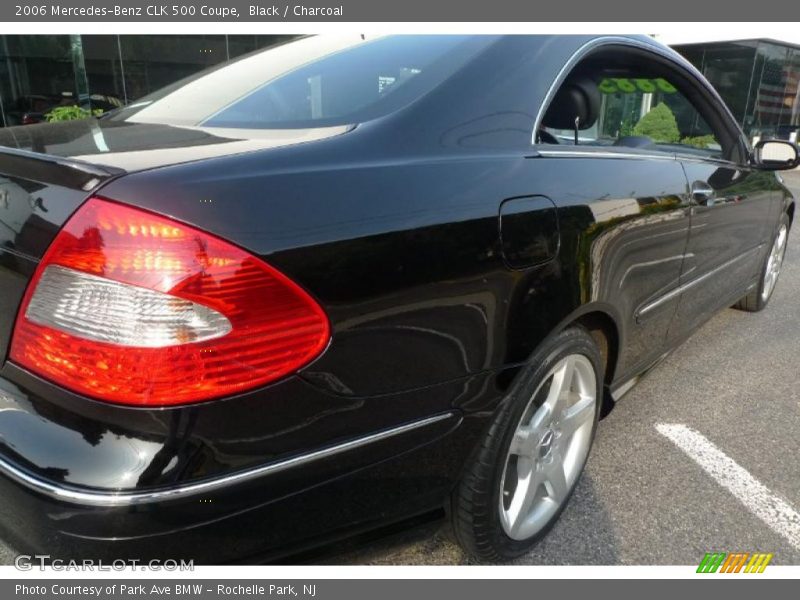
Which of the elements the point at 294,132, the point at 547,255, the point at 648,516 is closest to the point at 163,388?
the point at 294,132

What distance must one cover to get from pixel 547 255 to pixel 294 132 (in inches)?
28.9

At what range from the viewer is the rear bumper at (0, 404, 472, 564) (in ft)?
3.41

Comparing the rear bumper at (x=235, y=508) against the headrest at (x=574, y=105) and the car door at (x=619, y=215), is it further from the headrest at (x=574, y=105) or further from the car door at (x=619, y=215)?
the headrest at (x=574, y=105)

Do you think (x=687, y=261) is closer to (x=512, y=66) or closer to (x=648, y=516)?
(x=648, y=516)

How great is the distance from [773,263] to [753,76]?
1542 centimetres

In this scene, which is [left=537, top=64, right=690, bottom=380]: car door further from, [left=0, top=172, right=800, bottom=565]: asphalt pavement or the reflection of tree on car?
the reflection of tree on car

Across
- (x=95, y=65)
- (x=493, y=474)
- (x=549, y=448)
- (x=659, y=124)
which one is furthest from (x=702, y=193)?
(x=95, y=65)

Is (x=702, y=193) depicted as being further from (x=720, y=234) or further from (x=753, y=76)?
(x=753, y=76)

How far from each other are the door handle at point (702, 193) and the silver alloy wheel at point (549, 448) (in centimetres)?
104

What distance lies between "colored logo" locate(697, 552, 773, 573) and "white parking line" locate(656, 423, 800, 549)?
15cm

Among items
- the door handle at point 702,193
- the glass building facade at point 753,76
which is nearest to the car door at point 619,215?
the door handle at point 702,193

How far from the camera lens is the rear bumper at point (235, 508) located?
1039 millimetres

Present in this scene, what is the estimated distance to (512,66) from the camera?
1.69 m

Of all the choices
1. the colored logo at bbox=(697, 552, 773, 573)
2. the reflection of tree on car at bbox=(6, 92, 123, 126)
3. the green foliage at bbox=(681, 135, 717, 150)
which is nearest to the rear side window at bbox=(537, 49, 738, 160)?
the green foliage at bbox=(681, 135, 717, 150)
